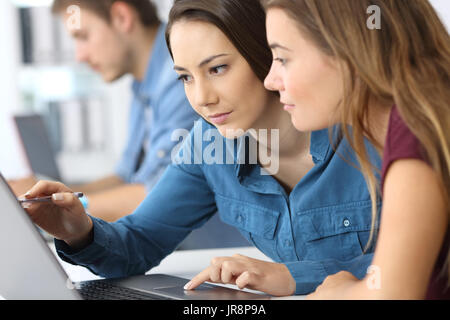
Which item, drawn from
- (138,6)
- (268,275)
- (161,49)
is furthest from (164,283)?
(138,6)

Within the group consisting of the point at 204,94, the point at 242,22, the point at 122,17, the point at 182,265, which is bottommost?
the point at 182,265

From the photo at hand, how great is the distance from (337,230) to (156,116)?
117 cm

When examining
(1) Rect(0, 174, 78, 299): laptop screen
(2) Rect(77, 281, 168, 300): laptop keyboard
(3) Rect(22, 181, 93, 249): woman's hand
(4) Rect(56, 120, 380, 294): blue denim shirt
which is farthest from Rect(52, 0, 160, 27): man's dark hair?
(1) Rect(0, 174, 78, 299): laptop screen

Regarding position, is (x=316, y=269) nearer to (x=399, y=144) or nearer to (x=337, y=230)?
(x=337, y=230)

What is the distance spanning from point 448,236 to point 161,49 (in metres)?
1.60

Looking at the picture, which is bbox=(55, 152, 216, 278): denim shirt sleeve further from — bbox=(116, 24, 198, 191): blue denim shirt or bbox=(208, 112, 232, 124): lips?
bbox=(116, 24, 198, 191): blue denim shirt

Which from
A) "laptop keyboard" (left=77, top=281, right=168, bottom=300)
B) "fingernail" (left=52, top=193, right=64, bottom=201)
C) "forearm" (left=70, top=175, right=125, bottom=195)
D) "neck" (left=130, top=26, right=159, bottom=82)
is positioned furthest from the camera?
"forearm" (left=70, top=175, right=125, bottom=195)

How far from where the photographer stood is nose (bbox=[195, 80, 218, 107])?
1.08 meters

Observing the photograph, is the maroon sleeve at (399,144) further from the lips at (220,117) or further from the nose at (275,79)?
the lips at (220,117)

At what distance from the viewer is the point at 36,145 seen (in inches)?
85.0

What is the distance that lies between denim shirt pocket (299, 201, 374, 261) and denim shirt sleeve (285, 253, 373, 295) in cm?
6

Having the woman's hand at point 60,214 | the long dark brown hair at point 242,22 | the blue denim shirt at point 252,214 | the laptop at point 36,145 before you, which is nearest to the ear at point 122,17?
the laptop at point 36,145

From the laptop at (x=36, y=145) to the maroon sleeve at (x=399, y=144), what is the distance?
1.64m

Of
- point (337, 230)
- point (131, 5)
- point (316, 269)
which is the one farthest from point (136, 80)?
point (316, 269)
